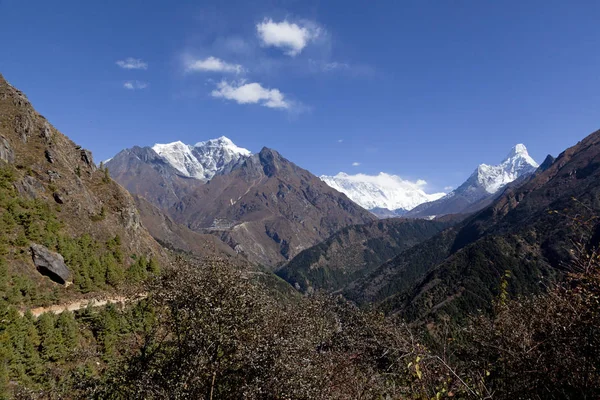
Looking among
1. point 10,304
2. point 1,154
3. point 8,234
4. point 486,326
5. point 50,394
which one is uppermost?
point 1,154

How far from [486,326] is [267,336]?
13.1 m

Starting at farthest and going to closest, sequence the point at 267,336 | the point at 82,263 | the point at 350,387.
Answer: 1. the point at 82,263
2. the point at 350,387
3. the point at 267,336

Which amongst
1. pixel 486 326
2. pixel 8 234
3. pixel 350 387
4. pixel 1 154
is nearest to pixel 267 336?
pixel 350 387

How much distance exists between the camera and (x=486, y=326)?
19.7m

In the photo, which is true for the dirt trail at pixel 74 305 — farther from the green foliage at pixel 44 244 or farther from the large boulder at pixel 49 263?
the large boulder at pixel 49 263

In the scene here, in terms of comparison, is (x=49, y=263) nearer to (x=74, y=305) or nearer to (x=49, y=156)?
(x=74, y=305)

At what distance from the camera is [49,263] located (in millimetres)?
55906

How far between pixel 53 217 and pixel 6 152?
17.7 m

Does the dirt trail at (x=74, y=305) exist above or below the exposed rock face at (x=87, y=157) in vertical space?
below

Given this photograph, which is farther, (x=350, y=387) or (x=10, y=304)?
(x=10, y=304)

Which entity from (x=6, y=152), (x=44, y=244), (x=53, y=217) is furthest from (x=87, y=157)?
(x=44, y=244)

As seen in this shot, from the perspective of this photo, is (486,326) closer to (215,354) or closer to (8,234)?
(215,354)

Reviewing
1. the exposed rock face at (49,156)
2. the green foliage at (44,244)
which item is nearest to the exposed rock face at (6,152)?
the green foliage at (44,244)

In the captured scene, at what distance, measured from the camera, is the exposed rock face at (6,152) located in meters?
67.8
